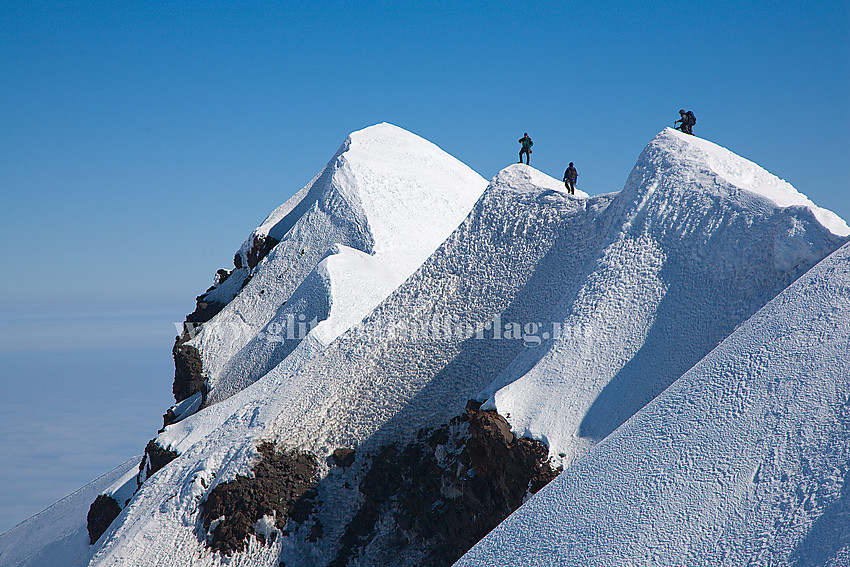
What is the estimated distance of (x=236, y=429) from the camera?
61.2ft

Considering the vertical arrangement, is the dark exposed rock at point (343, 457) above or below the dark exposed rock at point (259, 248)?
below

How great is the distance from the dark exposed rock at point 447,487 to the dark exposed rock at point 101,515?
1168 centimetres

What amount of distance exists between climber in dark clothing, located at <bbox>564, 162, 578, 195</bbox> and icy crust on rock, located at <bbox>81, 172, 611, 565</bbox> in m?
0.48

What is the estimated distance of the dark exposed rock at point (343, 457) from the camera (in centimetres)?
1752

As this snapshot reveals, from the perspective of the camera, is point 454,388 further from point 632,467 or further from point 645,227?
point 632,467

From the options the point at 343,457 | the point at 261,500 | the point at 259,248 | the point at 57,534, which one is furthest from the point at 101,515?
the point at 259,248

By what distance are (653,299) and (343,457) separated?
30.3ft

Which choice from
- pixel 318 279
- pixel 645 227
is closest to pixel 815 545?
pixel 645 227

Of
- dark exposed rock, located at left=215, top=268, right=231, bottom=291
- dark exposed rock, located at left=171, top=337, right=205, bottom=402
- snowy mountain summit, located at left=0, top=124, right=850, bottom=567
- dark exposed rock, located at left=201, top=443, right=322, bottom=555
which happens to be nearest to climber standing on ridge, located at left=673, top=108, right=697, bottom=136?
snowy mountain summit, located at left=0, top=124, right=850, bottom=567

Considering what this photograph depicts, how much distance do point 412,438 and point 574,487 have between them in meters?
7.81

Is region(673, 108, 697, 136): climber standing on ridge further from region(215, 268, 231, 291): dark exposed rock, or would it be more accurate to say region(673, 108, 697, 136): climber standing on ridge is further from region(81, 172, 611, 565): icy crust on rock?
region(215, 268, 231, 291): dark exposed rock

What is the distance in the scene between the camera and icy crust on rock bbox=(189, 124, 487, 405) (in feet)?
90.3

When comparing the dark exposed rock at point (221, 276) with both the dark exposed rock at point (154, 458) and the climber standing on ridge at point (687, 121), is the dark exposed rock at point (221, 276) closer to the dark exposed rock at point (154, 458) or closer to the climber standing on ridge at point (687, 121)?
the dark exposed rock at point (154, 458)

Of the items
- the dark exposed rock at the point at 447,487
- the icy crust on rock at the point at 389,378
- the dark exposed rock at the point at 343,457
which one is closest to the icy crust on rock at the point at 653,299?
the dark exposed rock at the point at 447,487
